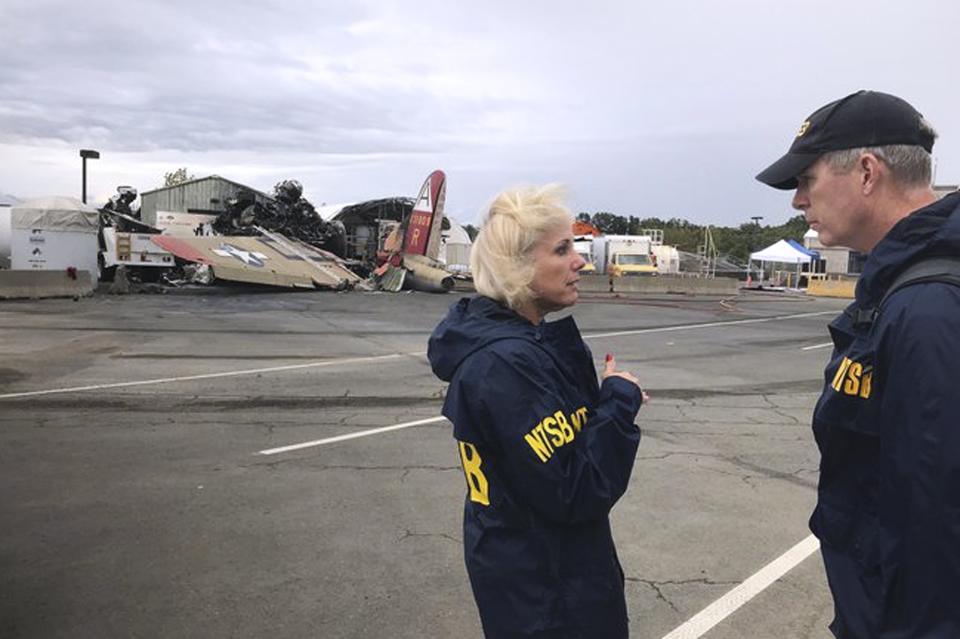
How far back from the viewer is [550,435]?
1908mm

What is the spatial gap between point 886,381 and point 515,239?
1060mm

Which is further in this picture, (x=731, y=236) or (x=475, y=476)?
(x=731, y=236)

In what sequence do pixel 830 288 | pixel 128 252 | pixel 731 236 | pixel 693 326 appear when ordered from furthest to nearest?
pixel 731 236
pixel 830 288
pixel 128 252
pixel 693 326

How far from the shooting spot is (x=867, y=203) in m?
1.80

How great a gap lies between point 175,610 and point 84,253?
89.6 ft

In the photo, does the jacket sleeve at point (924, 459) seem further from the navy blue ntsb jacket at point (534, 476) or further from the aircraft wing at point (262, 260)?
the aircraft wing at point (262, 260)

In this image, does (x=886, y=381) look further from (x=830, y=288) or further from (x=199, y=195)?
(x=199, y=195)

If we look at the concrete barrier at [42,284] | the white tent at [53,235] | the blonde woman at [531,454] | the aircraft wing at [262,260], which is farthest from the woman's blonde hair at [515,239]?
the white tent at [53,235]

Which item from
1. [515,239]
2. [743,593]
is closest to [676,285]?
[743,593]

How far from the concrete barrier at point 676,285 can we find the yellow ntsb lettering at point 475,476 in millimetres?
33493

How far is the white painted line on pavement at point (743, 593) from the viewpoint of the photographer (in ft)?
11.7

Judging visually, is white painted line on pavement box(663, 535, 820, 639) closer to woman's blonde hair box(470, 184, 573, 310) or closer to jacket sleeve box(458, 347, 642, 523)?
jacket sleeve box(458, 347, 642, 523)

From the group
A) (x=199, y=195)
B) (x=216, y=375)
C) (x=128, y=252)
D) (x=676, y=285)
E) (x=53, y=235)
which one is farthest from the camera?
(x=199, y=195)

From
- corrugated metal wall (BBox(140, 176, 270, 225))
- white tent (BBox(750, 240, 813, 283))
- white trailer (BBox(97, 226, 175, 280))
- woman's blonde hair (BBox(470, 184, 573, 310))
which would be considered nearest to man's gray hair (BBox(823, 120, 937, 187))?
woman's blonde hair (BBox(470, 184, 573, 310))
